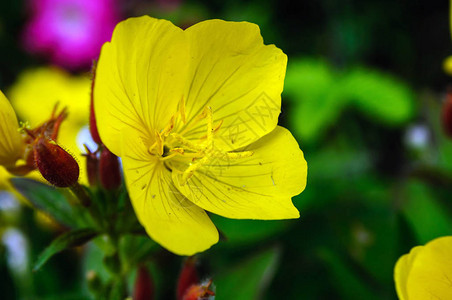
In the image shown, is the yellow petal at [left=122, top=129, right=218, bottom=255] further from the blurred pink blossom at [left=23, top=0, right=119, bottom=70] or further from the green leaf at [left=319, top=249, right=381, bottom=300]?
the blurred pink blossom at [left=23, top=0, right=119, bottom=70]

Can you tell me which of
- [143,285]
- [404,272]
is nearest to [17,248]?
[143,285]

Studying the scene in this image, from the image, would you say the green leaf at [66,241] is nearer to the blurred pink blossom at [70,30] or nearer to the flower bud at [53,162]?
the flower bud at [53,162]

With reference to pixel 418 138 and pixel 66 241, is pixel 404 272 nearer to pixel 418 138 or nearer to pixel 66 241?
pixel 66 241

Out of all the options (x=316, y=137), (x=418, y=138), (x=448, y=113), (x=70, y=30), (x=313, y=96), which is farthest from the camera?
(x=70, y=30)

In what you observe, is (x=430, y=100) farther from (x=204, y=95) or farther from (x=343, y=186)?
(x=204, y=95)

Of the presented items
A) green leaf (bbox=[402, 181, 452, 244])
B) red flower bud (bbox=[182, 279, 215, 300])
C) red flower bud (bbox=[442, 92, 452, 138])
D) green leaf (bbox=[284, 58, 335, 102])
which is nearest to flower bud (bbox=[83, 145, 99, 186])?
red flower bud (bbox=[182, 279, 215, 300])

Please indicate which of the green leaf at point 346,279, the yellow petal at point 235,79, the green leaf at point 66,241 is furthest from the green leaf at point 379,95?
the green leaf at point 66,241
